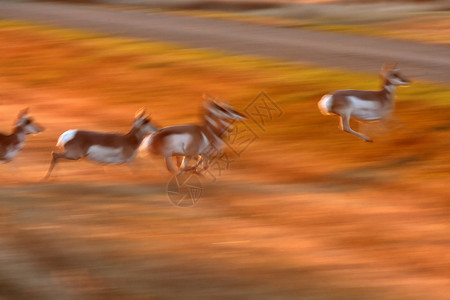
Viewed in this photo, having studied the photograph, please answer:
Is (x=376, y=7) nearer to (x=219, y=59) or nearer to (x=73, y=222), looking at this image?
(x=219, y=59)

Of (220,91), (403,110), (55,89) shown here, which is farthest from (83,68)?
(403,110)

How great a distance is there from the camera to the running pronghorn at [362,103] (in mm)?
12836

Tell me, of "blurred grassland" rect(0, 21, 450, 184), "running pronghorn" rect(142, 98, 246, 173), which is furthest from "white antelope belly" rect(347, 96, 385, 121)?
"running pronghorn" rect(142, 98, 246, 173)

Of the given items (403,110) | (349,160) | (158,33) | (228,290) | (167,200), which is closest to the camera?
(228,290)

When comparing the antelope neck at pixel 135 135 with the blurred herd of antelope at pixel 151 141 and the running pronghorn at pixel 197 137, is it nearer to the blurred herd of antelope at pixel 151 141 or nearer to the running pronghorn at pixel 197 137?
the blurred herd of antelope at pixel 151 141

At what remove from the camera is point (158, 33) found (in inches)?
939

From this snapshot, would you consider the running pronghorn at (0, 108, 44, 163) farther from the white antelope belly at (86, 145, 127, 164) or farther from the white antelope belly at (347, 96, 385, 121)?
the white antelope belly at (347, 96, 385, 121)

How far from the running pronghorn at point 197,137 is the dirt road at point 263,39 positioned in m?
7.56

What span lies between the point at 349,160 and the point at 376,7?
16820mm

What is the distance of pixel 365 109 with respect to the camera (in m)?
12.9

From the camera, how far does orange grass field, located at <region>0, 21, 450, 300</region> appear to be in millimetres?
8586

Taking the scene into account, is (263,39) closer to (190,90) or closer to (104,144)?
(190,90)

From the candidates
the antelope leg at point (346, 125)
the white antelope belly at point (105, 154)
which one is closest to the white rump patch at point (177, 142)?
the white antelope belly at point (105, 154)

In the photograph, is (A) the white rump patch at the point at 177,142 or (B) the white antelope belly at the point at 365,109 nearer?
(A) the white rump patch at the point at 177,142
